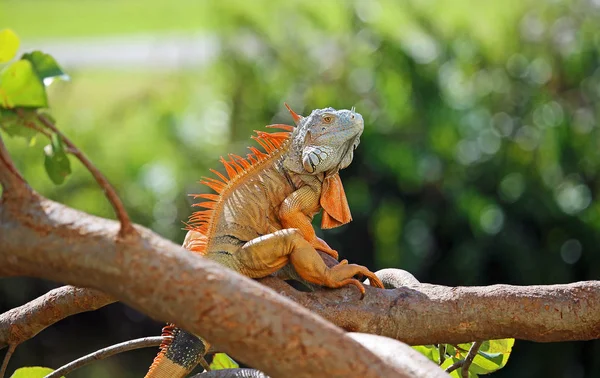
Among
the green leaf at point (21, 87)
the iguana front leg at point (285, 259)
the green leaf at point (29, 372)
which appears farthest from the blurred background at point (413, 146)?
the green leaf at point (21, 87)

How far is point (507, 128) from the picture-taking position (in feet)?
16.6

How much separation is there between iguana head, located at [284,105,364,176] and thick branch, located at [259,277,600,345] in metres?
0.50

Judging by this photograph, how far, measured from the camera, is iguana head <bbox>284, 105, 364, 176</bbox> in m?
2.34

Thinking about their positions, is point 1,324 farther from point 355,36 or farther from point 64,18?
point 64,18

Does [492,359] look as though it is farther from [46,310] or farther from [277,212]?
[46,310]

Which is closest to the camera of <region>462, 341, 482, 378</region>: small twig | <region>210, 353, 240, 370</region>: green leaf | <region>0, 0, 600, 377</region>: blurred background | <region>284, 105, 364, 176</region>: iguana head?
<region>462, 341, 482, 378</region>: small twig

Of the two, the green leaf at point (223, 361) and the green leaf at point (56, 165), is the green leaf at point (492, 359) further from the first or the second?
the green leaf at point (56, 165)

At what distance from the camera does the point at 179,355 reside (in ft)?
6.86

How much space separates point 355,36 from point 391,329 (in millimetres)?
3971

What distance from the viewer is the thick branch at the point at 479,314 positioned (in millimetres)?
1894

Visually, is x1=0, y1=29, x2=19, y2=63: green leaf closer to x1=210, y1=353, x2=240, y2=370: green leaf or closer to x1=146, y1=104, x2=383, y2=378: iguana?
x1=146, y1=104, x2=383, y2=378: iguana

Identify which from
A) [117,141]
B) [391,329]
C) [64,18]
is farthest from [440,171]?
[64,18]

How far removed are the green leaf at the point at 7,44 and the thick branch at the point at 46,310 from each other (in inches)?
32.5

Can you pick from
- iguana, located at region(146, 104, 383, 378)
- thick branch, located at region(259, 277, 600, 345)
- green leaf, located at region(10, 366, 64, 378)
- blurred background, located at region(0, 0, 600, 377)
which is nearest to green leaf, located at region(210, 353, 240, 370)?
iguana, located at region(146, 104, 383, 378)
